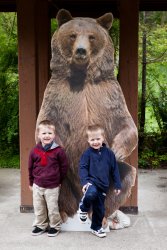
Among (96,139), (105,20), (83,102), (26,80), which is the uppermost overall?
(105,20)

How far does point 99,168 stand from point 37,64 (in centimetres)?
192

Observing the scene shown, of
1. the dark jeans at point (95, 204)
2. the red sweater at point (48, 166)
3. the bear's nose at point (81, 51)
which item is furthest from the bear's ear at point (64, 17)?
the dark jeans at point (95, 204)

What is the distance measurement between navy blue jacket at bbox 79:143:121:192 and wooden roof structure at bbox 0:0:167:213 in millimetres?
905

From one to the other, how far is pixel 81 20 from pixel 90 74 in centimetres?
61

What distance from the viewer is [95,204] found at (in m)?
4.50

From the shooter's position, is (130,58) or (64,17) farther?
(130,58)

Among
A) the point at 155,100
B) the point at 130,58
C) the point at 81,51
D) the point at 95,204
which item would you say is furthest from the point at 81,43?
the point at 155,100

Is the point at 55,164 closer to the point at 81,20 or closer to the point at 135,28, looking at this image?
the point at 81,20

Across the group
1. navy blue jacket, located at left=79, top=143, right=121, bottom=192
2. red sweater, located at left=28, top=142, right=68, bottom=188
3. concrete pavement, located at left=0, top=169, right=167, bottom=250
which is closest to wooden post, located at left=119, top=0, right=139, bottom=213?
concrete pavement, located at left=0, top=169, right=167, bottom=250

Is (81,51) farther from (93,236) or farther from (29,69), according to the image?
(93,236)

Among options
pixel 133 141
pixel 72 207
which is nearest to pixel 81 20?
pixel 133 141

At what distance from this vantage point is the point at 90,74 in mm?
4809

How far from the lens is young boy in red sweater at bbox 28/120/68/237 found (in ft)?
14.8

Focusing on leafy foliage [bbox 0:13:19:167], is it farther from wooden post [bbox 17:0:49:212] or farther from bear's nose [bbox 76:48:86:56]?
bear's nose [bbox 76:48:86:56]
